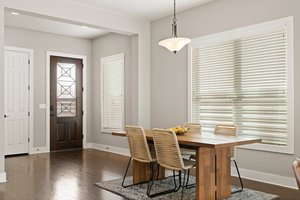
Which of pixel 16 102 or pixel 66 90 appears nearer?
pixel 16 102

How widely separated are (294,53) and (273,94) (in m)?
0.65

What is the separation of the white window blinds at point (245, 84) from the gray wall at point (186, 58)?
211 millimetres

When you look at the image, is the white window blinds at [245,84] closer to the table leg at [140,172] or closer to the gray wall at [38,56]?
the table leg at [140,172]

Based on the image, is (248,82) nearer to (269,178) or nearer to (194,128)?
(194,128)

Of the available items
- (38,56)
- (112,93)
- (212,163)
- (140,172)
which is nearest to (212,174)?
A: (212,163)

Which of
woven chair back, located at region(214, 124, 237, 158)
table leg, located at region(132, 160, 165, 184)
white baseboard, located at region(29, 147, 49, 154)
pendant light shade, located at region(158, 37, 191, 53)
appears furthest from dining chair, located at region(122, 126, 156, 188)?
white baseboard, located at region(29, 147, 49, 154)

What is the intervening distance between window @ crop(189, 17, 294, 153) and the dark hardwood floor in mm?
891

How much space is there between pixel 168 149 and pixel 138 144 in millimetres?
621

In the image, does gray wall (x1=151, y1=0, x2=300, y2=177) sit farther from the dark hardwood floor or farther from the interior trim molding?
the interior trim molding

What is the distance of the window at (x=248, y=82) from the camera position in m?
4.16

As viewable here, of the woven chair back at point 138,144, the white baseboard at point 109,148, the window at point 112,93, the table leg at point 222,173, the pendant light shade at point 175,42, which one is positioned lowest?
the white baseboard at point 109,148

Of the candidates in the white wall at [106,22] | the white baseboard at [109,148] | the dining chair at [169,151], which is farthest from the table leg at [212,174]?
the white baseboard at [109,148]

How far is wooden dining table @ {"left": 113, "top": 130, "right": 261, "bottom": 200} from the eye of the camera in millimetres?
3166

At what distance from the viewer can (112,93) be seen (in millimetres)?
7359
